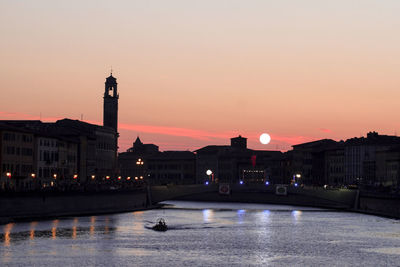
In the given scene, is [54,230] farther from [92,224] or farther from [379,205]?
[379,205]

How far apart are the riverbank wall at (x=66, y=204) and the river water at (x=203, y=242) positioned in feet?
8.64

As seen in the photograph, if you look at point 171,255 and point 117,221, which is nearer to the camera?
point 171,255

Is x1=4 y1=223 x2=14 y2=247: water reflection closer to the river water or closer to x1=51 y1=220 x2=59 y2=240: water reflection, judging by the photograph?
the river water

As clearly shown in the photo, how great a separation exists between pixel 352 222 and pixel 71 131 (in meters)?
70.8

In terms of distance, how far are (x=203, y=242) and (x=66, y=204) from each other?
32.9m

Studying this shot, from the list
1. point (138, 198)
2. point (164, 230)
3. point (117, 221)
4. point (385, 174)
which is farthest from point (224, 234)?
point (385, 174)

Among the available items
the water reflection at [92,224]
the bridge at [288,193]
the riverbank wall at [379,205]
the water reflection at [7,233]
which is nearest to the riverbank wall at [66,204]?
the water reflection at [7,233]

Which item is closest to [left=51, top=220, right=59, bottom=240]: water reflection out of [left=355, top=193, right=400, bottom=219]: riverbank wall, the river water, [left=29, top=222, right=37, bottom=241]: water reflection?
the river water

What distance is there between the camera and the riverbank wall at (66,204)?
112 m

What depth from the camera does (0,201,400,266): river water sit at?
83.0 meters

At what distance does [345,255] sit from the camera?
88000mm

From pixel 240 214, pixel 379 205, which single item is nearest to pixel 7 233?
pixel 240 214

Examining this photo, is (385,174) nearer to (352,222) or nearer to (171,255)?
(352,222)

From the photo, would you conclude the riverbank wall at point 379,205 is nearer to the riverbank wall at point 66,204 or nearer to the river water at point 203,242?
the river water at point 203,242
